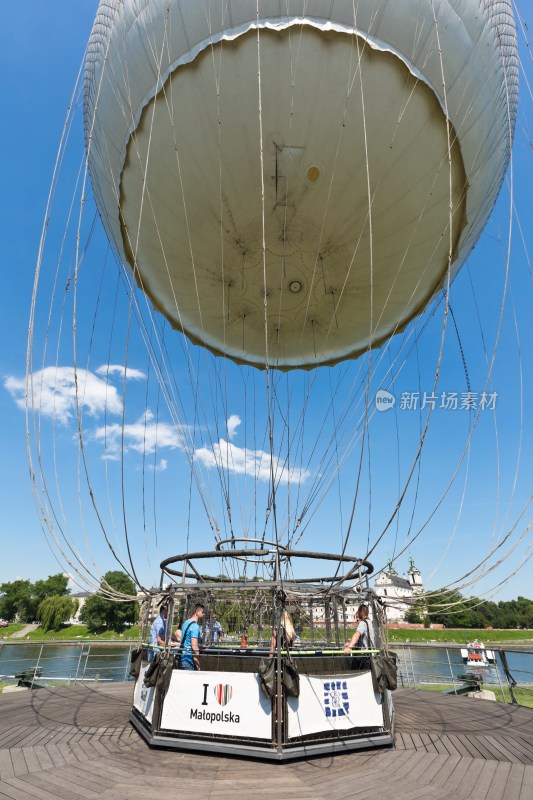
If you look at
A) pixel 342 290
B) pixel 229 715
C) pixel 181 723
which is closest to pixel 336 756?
pixel 229 715

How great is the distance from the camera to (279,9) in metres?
5.63

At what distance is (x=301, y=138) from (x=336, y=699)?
7.38 metres

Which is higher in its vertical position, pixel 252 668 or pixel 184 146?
pixel 184 146

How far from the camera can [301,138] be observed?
21.0 ft

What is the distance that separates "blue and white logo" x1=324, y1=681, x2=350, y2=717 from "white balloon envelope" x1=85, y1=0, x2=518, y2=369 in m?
4.39

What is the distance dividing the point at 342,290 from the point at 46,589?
87.5 metres

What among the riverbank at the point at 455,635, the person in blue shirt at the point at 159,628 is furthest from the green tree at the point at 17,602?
the person in blue shirt at the point at 159,628

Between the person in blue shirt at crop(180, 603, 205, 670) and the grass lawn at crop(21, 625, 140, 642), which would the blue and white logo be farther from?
the grass lawn at crop(21, 625, 140, 642)

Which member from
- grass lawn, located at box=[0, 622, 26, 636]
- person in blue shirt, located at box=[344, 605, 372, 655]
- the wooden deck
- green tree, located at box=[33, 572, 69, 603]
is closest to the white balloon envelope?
person in blue shirt, located at box=[344, 605, 372, 655]

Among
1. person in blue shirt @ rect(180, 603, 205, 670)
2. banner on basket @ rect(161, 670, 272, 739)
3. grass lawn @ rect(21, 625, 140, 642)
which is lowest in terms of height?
banner on basket @ rect(161, 670, 272, 739)

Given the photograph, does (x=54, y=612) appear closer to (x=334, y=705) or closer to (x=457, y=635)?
(x=457, y=635)

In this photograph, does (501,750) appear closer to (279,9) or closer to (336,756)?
(336,756)

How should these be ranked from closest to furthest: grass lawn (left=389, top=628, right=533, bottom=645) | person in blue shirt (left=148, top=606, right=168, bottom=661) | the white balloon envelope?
the white balloon envelope < person in blue shirt (left=148, top=606, right=168, bottom=661) < grass lawn (left=389, top=628, right=533, bottom=645)

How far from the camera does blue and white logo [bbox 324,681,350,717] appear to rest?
15.6ft
